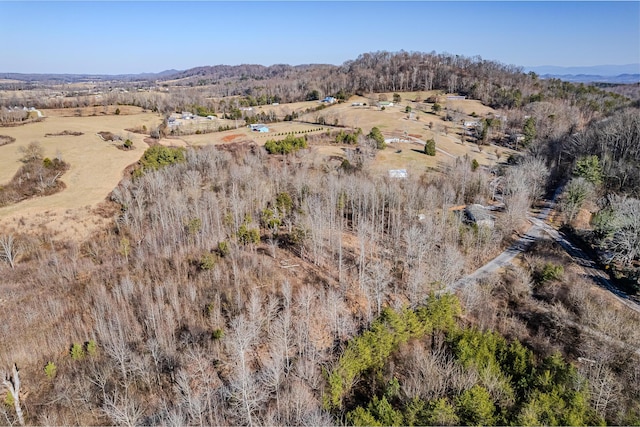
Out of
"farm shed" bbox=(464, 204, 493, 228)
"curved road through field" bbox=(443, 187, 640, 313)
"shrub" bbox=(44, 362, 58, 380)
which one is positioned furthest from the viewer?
"farm shed" bbox=(464, 204, 493, 228)

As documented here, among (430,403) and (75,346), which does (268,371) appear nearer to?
(430,403)

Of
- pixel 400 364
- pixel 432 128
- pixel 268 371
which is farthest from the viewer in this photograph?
pixel 432 128

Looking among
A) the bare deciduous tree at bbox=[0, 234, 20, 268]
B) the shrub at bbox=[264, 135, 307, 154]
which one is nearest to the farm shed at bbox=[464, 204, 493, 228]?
the shrub at bbox=[264, 135, 307, 154]

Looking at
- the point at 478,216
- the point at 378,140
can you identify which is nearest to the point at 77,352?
the point at 478,216

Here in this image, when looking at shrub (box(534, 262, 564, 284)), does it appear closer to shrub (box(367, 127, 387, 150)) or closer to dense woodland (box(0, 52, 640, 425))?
dense woodland (box(0, 52, 640, 425))

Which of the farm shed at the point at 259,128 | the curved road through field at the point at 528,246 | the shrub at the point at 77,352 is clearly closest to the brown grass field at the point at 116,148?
the farm shed at the point at 259,128

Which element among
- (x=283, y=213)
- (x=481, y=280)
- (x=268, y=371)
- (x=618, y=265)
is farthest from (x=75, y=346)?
(x=618, y=265)
